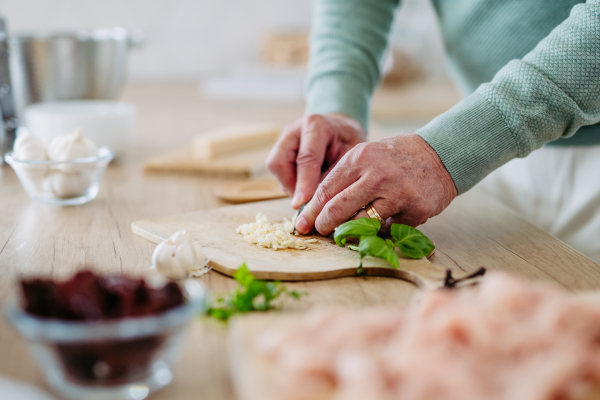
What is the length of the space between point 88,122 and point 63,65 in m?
0.37

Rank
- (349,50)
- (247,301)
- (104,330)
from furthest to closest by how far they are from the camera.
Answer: (349,50) → (247,301) → (104,330)

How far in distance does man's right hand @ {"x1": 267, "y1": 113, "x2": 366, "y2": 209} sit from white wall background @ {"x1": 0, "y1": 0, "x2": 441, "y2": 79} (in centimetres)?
211

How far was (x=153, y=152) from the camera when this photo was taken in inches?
74.2

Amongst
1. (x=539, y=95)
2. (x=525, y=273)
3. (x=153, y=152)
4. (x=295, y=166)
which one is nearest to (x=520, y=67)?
(x=539, y=95)

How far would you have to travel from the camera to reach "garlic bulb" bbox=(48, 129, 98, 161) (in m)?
1.22

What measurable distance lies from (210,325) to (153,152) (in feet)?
4.16

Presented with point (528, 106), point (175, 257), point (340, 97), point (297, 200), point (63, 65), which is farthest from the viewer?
point (63, 65)

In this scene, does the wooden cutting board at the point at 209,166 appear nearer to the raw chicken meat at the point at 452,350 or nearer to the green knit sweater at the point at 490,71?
the green knit sweater at the point at 490,71

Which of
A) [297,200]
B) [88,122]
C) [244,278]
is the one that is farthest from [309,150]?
[88,122]

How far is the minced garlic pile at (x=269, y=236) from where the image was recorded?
0.99 metres

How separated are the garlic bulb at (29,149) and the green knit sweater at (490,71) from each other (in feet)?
2.12

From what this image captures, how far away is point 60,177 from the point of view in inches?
48.7

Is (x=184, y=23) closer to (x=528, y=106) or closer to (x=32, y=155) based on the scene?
(x=32, y=155)

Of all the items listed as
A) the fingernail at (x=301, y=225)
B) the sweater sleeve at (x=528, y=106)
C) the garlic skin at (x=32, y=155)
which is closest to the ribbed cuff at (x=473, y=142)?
the sweater sleeve at (x=528, y=106)
